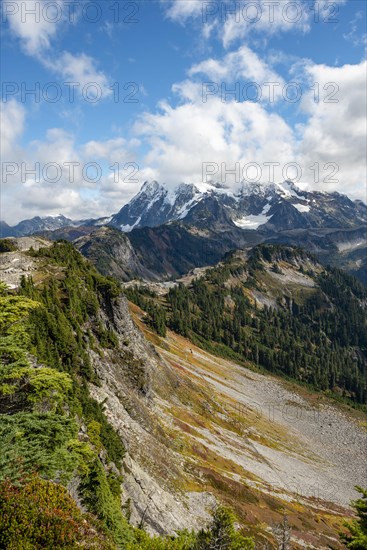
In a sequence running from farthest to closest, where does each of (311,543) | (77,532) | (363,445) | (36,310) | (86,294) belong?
(363,445)
(86,294)
(311,543)
(36,310)
(77,532)

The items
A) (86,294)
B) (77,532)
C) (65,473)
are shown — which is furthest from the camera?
(86,294)

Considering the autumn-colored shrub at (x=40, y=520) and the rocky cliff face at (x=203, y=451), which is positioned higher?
the autumn-colored shrub at (x=40, y=520)

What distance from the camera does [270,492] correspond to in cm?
6128

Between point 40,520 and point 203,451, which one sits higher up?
point 40,520

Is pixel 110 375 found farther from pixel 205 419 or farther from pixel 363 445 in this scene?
pixel 363 445

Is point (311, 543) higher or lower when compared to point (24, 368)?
lower

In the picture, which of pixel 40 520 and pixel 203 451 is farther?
pixel 203 451

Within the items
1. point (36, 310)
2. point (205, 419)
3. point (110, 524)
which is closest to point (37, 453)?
point (110, 524)

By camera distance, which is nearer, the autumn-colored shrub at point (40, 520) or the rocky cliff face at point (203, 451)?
the autumn-colored shrub at point (40, 520)

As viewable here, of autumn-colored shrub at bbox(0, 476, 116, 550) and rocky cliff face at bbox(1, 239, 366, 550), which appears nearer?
autumn-colored shrub at bbox(0, 476, 116, 550)

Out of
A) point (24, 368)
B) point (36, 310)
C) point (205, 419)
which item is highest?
point (36, 310)

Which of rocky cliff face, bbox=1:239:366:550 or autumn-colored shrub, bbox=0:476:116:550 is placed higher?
autumn-colored shrub, bbox=0:476:116:550

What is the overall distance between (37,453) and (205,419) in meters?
64.0

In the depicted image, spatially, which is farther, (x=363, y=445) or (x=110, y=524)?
(x=363, y=445)
